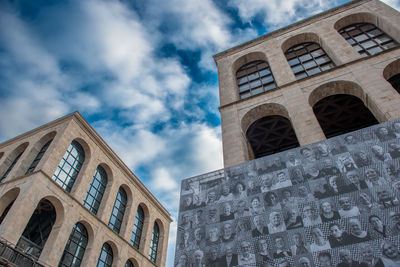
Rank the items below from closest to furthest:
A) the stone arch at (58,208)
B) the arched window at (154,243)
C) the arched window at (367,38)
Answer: the arched window at (367,38) < the stone arch at (58,208) < the arched window at (154,243)

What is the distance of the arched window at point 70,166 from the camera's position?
17.5m

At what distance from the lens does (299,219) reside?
6750 millimetres

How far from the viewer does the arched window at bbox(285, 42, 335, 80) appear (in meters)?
12.7

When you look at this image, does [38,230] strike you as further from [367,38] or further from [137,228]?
[367,38]

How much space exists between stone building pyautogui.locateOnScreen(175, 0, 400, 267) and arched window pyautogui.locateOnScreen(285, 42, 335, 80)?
0.06 metres

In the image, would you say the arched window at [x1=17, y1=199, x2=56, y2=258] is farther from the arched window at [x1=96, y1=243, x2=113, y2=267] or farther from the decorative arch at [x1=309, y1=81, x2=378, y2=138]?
the decorative arch at [x1=309, y1=81, x2=378, y2=138]

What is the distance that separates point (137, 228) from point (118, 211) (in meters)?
3.17

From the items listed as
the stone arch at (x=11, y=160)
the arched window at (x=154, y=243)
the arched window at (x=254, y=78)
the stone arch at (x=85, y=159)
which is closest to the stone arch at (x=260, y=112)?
the arched window at (x=254, y=78)

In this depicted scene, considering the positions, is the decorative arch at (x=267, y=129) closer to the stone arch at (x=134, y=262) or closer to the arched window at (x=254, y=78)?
the arched window at (x=254, y=78)

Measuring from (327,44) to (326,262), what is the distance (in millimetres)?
11132

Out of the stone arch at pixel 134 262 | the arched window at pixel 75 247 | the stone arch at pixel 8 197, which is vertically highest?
the stone arch at pixel 8 197

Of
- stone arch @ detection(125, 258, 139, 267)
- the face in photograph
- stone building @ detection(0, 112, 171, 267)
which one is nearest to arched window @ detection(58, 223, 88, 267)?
stone building @ detection(0, 112, 171, 267)

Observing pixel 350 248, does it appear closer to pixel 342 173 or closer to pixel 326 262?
pixel 326 262

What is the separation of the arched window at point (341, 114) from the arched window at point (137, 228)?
61.6 ft
